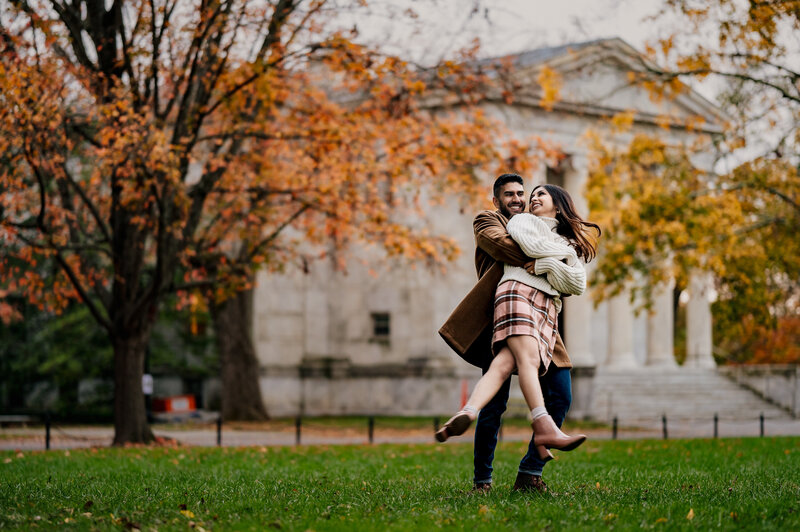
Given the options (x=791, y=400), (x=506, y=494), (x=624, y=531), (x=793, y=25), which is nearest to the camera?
(x=624, y=531)

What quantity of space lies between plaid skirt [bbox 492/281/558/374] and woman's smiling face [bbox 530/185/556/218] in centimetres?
58

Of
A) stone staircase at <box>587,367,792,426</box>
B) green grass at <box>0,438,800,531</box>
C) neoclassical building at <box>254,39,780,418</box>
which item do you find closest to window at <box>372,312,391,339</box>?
neoclassical building at <box>254,39,780,418</box>

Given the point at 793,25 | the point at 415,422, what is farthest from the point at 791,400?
the point at 793,25

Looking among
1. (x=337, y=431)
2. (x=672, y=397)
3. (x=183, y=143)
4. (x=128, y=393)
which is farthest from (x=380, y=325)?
(x=183, y=143)

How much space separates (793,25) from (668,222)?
8205 millimetres

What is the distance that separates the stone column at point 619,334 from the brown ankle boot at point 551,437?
105 ft

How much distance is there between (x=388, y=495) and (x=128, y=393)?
37.3 ft

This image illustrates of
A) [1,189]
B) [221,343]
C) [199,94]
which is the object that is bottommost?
[221,343]

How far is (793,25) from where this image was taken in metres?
16.0

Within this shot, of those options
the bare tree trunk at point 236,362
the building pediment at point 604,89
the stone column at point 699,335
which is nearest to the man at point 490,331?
the building pediment at point 604,89

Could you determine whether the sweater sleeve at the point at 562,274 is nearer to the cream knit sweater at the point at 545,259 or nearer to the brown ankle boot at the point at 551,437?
the cream knit sweater at the point at 545,259

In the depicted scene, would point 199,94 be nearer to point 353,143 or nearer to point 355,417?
point 353,143

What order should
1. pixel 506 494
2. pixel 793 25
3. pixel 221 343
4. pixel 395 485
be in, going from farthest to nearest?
pixel 221 343 < pixel 793 25 < pixel 395 485 < pixel 506 494

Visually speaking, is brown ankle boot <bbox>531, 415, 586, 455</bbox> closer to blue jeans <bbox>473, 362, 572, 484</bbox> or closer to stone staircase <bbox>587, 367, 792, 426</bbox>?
blue jeans <bbox>473, 362, 572, 484</bbox>
